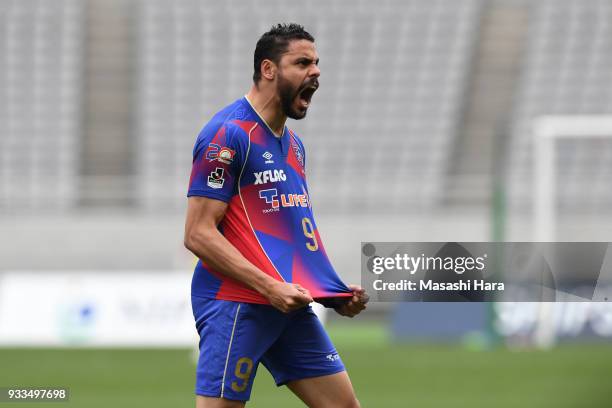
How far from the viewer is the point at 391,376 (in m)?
11.4

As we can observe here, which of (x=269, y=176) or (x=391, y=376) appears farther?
(x=391, y=376)

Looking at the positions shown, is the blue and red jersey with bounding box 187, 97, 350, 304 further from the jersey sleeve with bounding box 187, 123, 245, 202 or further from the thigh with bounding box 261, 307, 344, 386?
the thigh with bounding box 261, 307, 344, 386

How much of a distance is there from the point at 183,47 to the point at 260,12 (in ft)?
5.44

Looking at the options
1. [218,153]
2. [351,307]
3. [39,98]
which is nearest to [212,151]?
[218,153]

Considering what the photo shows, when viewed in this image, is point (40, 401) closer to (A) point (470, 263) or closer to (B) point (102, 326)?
(A) point (470, 263)

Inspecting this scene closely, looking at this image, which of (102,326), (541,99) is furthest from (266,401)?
(541,99)

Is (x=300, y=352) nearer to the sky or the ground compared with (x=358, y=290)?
nearer to the ground

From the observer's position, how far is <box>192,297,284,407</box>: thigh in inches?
157

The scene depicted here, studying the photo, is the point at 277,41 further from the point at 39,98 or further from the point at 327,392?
the point at 39,98

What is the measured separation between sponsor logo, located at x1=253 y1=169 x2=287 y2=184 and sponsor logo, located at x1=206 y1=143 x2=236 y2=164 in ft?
0.49

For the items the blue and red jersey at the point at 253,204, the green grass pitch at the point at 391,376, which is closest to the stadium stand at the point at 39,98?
the green grass pitch at the point at 391,376

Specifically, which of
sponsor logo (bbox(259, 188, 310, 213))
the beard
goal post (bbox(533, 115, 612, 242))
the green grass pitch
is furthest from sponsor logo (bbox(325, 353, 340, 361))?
goal post (bbox(533, 115, 612, 242))

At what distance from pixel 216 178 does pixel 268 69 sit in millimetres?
466

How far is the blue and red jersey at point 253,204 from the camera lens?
13.0 feet
